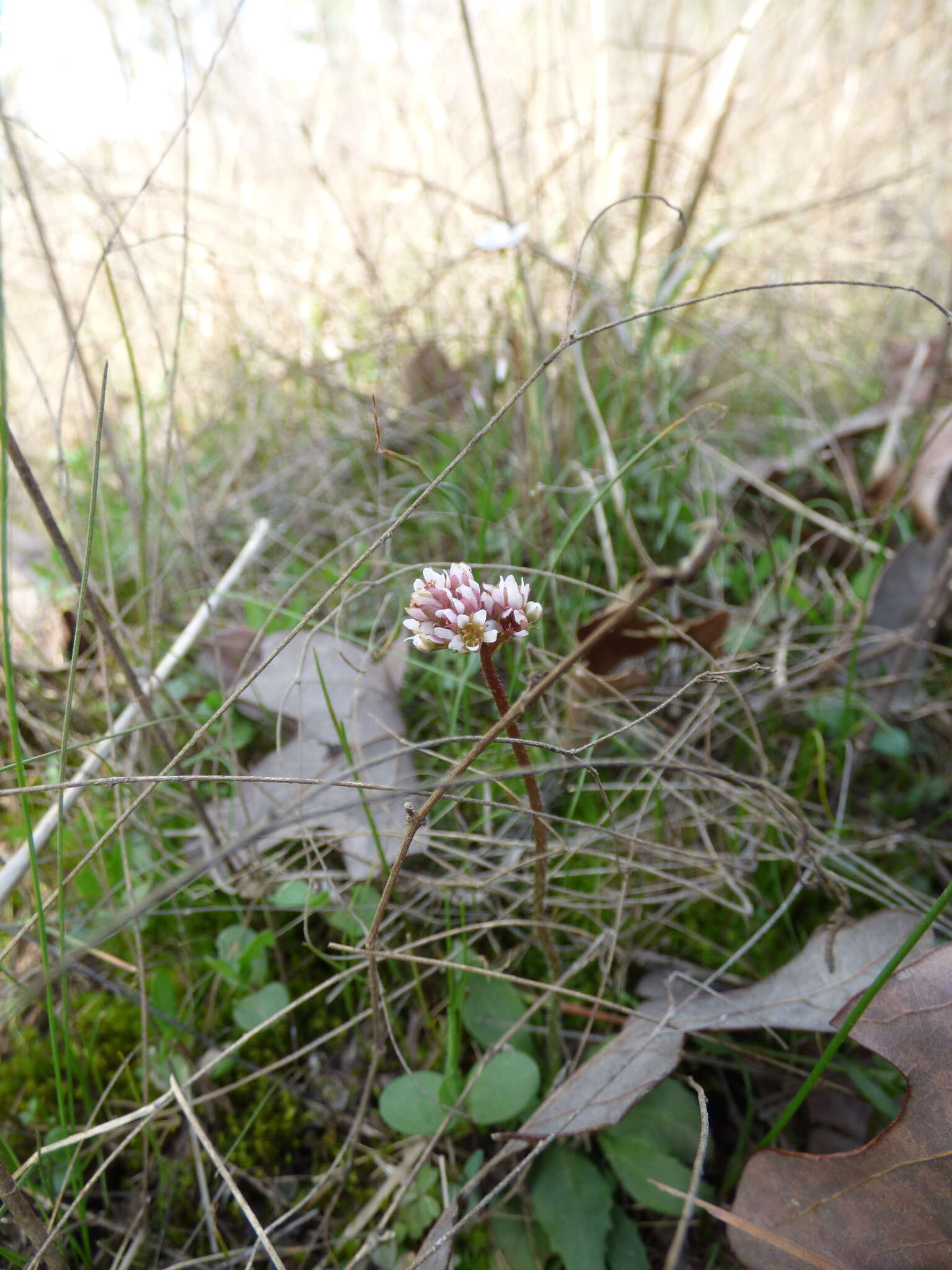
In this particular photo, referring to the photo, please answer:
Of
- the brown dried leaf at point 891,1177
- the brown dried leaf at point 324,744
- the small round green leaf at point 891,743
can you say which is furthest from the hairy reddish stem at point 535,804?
the small round green leaf at point 891,743

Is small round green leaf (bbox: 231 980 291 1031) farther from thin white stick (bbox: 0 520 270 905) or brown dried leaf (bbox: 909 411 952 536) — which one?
brown dried leaf (bbox: 909 411 952 536)

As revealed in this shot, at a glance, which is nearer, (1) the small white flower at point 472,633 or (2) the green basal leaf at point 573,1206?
(1) the small white flower at point 472,633

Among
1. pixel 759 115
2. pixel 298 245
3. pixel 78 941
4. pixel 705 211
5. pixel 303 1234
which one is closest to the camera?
pixel 303 1234

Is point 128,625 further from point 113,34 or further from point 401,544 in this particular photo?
point 113,34

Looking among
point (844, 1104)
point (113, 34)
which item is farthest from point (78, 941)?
point (113, 34)

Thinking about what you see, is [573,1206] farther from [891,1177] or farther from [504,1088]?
[891,1177]

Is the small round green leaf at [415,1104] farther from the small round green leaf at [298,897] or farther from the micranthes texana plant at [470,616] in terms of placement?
the micranthes texana plant at [470,616]
